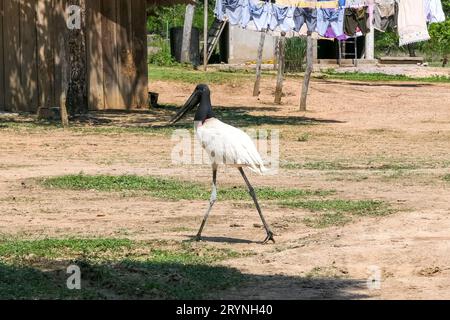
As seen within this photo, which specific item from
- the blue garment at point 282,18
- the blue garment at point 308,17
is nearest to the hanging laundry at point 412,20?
the blue garment at point 308,17

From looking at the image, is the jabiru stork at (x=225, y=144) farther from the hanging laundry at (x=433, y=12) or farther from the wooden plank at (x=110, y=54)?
the hanging laundry at (x=433, y=12)

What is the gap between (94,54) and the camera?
2394 centimetres

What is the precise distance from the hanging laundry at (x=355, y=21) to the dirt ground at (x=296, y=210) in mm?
3066

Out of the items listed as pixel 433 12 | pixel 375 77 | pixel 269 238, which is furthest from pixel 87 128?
pixel 375 77

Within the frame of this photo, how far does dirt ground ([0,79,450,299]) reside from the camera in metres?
8.48

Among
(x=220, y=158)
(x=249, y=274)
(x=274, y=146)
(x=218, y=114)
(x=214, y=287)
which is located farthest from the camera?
(x=218, y=114)

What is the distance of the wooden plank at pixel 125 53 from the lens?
80.6 feet

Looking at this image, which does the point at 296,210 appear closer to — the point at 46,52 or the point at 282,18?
the point at 46,52

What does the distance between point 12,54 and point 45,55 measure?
0.66 metres

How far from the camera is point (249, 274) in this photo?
8.40 m
